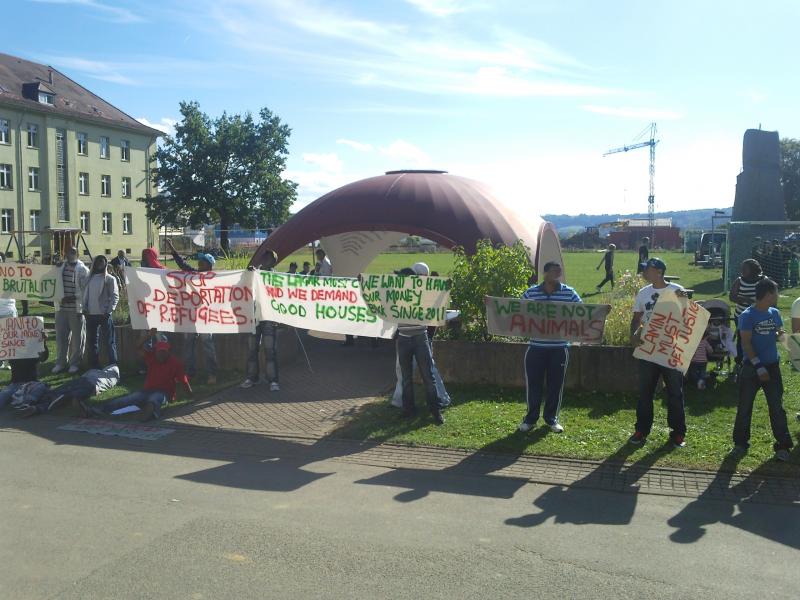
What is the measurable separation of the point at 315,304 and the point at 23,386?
3923 millimetres

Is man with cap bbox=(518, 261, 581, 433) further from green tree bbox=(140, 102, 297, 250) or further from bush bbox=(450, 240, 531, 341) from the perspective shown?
green tree bbox=(140, 102, 297, 250)

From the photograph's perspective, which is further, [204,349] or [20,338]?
[204,349]

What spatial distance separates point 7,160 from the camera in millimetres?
52125

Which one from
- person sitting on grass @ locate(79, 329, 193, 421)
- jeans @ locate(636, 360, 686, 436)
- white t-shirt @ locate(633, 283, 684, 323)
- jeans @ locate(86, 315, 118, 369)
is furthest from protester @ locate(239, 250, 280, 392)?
jeans @ locate(636, 360, 686, 436)

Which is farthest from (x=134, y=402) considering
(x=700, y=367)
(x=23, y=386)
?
(x=700, y=367)

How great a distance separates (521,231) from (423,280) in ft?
22.0

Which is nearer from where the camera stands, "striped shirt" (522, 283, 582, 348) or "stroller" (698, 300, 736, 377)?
"striped shirt" (522, 283, 582, 348)

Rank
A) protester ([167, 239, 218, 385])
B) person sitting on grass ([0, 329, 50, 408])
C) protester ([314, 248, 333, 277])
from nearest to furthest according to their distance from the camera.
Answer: person sitting on grass ([0, 329, 50, 408]) → protester ([167, 239, 218, 385]) → protester ([314, 248, 333, 277])

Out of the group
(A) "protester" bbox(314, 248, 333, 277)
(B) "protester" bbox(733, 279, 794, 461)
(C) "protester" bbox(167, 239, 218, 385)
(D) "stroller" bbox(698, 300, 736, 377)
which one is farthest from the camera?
(A) "protester" bbox(314, 248, 333, 277)

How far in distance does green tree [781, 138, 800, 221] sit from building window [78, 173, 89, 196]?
71.8 metres

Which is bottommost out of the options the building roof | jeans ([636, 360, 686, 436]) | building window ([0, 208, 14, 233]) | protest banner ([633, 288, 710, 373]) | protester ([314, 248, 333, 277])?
jeans ([636, 360, 686, 436])

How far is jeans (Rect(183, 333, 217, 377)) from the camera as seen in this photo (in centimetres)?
1159

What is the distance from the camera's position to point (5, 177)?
52.2 m

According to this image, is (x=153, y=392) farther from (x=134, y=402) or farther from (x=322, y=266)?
(x=322, y=266)
